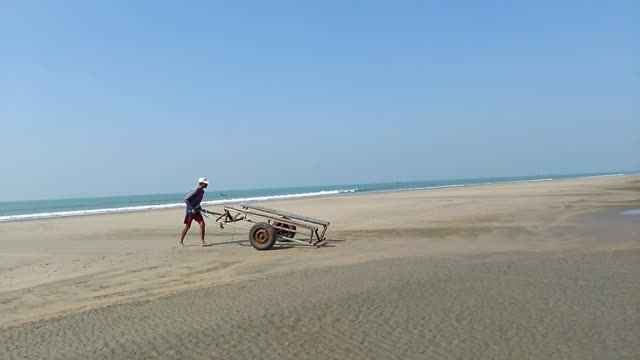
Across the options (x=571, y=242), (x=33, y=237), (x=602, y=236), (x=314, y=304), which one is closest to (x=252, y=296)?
(x=314, y=304)

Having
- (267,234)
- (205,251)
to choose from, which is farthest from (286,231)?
(205,251)

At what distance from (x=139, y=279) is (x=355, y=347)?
5.82m

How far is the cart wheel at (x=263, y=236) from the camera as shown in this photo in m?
12.9

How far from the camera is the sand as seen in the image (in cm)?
509

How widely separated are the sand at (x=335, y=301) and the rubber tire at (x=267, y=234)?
0.29 meters

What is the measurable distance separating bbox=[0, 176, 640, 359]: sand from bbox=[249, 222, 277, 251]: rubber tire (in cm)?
29

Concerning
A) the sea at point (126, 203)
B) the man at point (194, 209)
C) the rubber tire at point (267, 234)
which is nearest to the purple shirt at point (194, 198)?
the man at point (194, 209)

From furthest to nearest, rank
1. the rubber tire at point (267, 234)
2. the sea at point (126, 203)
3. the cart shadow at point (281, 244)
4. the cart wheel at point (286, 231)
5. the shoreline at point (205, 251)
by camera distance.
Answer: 1. the sea at point (126, 203)
2. the cart wheel at point (286, 231)
3. the cart shadow at point (281, 244)
4. the rubber tire at point (267, 234)
5. the shoreline at point (205, 251)

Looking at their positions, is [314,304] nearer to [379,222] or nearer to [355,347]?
[355,347]

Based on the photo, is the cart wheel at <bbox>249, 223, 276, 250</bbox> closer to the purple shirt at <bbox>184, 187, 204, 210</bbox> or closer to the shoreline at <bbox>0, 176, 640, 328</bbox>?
the shoreline at <bbox>0, 176, 640, 328</bbox>

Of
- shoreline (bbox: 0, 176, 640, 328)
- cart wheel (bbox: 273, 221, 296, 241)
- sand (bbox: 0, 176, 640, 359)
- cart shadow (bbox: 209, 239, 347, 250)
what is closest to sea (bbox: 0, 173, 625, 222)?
shoreline (bbox: 0, 176, 640, 328)

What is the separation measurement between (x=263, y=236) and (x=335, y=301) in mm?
6610

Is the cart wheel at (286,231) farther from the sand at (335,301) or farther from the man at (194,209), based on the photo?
the man at (194,209)

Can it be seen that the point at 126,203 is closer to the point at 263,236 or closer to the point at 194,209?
the point at 194,209
